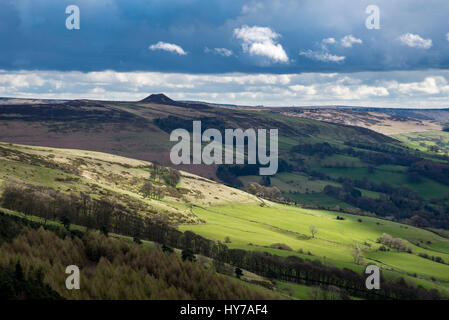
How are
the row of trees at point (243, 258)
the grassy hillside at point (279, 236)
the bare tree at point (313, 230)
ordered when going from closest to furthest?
the row of trees at point (243, 258)
the grassy hillside at point (279, 236)
the bare tree at point (313, 230)

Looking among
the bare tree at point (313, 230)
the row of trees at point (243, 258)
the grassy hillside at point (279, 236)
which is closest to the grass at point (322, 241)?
the grassy hillside at point (279, 236)

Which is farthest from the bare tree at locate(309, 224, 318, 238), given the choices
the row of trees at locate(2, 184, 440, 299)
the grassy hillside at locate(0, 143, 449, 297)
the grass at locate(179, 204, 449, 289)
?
the row of trees at locate(2, 184, 440, 299)

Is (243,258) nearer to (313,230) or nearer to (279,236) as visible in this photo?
(279,236)

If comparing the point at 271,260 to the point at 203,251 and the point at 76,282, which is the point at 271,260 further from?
the point at 76,282

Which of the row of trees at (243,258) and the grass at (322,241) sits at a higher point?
the row of trees at (243,258)

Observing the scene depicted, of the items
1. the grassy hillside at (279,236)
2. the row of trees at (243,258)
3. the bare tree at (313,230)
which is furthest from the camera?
the bare tree at (313,230)

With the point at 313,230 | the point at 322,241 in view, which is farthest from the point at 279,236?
the point at 313,230

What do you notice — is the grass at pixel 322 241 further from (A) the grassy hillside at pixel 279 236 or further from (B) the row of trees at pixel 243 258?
(B) the row of trees at pixel 243 258

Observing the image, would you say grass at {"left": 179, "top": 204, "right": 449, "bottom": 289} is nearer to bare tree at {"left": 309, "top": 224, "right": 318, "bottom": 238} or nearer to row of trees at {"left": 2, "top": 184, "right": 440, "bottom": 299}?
bare tree at {"left": 309, "top": 224, "right": 318, "bottom": 238}

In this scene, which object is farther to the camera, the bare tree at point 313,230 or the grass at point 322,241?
the bare tree at point 313,230
